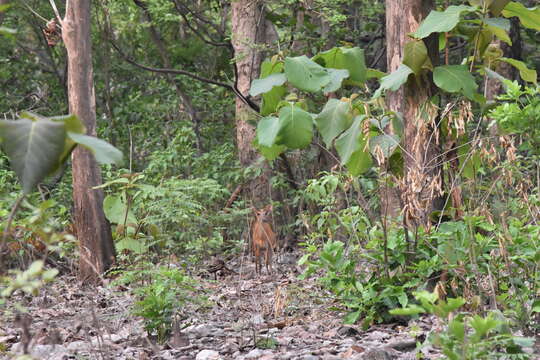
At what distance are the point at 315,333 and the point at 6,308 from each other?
2384 mm

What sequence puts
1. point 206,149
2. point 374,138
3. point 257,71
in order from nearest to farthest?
point 374,138
point 257,71
point 206,149

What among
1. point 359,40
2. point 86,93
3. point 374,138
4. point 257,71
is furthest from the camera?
point 359,40

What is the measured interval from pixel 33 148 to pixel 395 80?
2675mm

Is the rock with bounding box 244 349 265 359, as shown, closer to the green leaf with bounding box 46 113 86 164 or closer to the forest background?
the forest background

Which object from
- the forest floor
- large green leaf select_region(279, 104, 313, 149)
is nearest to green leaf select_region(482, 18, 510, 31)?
large green leaf select_region(279, 104, 313, 149)

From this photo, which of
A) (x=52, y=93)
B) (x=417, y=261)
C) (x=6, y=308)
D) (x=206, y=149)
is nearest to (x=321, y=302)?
(x=417, y=261)

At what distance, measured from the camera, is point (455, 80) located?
4074 millimetres

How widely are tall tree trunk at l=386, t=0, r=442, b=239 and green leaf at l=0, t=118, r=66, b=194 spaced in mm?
2144

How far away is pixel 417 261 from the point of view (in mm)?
4133

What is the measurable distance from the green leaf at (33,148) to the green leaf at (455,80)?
259 cm

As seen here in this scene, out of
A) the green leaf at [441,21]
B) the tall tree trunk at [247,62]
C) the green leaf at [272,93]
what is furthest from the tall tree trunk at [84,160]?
the green leaf at [441,21]

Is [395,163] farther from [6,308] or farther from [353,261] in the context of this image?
[6,308]

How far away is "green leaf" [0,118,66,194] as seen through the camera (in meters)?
1.95

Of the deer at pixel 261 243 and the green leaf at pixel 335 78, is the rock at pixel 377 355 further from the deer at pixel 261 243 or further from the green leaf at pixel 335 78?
the deer at pixel 261 243
